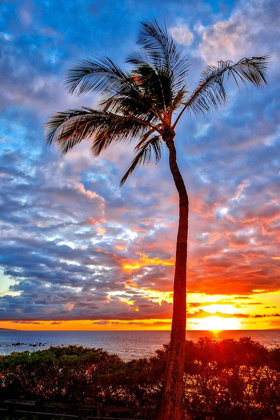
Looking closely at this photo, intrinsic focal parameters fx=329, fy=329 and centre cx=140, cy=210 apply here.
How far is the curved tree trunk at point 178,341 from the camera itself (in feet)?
24.6

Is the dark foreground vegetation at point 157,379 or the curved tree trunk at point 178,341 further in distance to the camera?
the dark foreground vegetation at point 157,379

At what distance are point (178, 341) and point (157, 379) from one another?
9.37ft

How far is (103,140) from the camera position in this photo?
1170 cm

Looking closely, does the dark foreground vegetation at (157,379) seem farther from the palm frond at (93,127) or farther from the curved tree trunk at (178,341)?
the palm frond at (93,127)

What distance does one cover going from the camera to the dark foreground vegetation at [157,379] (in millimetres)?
9305

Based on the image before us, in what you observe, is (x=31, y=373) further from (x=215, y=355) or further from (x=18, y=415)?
(x=215, y=355)

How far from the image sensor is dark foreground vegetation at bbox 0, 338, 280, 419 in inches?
366

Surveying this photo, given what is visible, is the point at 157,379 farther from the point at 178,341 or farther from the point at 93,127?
the point at 93,127

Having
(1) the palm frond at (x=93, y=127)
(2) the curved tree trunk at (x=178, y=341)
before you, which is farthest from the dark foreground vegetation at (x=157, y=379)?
(1) the palm frond at (x=93, y=127)

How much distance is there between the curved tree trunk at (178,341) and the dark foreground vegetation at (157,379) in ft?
1.92

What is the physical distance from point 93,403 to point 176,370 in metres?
4.58

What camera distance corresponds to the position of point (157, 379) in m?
10.0

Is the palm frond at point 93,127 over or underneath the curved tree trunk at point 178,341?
over

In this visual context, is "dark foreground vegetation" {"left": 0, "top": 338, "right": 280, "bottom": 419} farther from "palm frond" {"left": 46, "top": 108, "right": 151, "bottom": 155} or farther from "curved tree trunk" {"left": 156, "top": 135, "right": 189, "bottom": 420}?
"palm frond" {"left": 46, "top": 108, "right": 151, "bottom": 155}
